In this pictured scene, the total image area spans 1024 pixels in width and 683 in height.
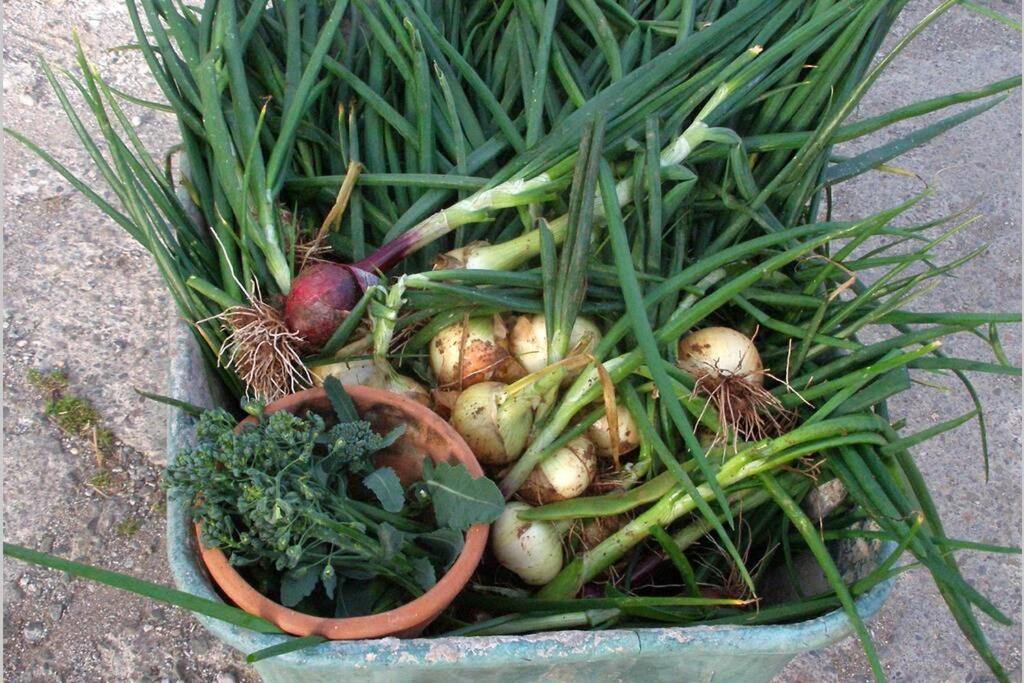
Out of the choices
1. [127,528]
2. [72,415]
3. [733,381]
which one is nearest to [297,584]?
[733,381]

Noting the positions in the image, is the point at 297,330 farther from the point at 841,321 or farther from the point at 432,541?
the point at 841,321

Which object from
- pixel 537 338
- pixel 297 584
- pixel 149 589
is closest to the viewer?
pixel 149 589

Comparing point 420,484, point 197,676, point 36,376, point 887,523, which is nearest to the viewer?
point 887,523

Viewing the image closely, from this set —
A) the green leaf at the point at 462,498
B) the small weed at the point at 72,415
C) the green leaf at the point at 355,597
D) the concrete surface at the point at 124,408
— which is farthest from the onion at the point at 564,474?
the small weed at the point at 72,415

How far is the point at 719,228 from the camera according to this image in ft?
3.74

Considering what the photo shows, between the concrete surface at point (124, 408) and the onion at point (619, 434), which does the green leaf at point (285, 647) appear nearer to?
the onion at point (619, 434)

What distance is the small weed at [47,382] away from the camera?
151 cm

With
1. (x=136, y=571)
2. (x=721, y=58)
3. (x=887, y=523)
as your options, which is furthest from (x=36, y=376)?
(x=887, y=523)

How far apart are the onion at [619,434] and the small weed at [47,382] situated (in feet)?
3.16

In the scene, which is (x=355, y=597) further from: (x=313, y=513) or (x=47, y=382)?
(x=47, y=382)

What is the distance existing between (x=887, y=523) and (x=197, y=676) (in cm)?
99

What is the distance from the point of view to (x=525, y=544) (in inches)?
39.6

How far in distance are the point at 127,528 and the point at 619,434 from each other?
0.85 m

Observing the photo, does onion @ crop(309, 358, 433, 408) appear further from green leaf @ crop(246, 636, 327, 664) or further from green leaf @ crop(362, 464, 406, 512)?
green leaf @ crop(246, 636, 327, 664)
